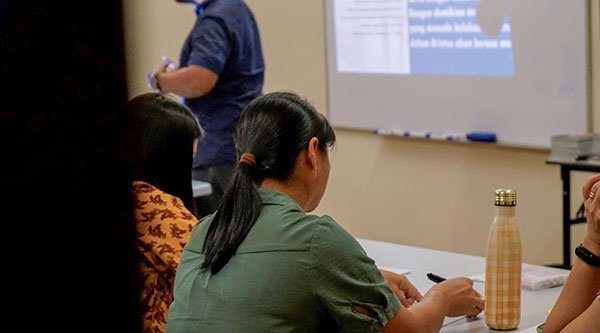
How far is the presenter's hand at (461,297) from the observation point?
5.33ft

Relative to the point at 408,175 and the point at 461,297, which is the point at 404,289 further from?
the point at 408,175

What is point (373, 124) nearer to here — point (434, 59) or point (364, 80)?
point (364, 80)

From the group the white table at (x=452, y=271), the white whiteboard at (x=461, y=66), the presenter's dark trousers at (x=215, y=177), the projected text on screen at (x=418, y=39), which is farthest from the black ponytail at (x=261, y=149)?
the projected text on screen at (x=418, y=39)

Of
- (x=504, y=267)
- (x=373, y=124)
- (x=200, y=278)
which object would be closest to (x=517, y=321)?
(x=504, y=267)

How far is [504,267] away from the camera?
1590mm

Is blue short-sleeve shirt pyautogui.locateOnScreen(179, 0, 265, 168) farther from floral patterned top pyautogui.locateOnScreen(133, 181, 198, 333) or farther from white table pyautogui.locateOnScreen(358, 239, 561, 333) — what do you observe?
floral patterned top pyautogui.locateOnScreen(133, 181, 198, 333)

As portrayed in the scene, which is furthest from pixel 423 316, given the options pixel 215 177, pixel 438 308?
pixel 215 177

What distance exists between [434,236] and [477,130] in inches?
25.5

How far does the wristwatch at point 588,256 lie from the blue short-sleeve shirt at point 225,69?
221cm

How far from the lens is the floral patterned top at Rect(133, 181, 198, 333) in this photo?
1.79 metres

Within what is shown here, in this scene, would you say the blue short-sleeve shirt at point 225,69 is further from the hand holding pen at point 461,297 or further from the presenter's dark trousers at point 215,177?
the hand holding pen at point 461,297

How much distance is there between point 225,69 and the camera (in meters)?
3.61

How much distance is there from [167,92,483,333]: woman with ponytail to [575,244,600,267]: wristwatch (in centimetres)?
24

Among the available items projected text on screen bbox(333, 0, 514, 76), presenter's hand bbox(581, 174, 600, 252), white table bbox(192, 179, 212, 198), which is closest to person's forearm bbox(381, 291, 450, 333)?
presenter's hand bbox(581, 174, 600, 252)
